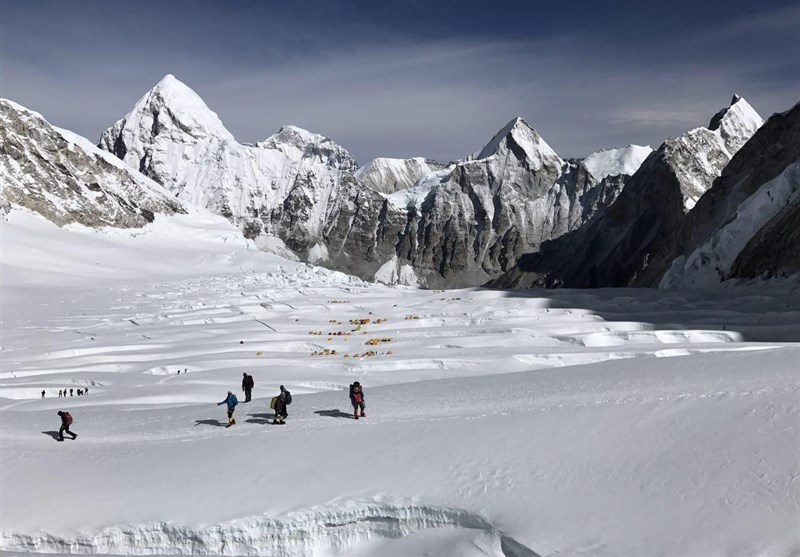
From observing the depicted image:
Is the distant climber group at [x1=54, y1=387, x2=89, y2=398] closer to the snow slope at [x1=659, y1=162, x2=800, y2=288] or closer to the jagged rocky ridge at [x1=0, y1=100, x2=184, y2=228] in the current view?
the snow slope at [x1=659, y1=162, x2=800, y2=288]

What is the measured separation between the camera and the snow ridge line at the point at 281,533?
15.9 metres

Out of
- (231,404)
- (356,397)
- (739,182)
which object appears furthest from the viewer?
(739,182)

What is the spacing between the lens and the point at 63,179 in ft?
508

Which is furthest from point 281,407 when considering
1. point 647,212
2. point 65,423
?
point 647,212

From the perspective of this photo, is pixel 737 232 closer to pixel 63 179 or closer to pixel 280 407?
pixel 280 407

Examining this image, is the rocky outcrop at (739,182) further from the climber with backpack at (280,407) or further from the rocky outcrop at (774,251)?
the climber with backpack at (280,407)

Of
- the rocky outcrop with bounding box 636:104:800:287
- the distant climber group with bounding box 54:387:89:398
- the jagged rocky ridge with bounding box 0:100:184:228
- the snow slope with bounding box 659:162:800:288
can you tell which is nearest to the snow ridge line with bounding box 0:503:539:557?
the distant climber group with bounding box 54:387:89:398

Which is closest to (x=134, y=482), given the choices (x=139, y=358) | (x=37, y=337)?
(x=139, y=358)

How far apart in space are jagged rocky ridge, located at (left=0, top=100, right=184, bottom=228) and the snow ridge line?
467 feet

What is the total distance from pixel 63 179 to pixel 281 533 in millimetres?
158847

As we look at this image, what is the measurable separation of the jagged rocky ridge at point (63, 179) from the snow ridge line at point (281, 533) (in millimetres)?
142249

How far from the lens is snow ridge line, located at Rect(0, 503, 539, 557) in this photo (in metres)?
15.9

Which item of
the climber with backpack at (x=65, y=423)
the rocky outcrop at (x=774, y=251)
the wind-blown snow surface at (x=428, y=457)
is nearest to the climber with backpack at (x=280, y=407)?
the wind-blown snow surface at (x=428, y=457)

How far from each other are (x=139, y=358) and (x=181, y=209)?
484ft
